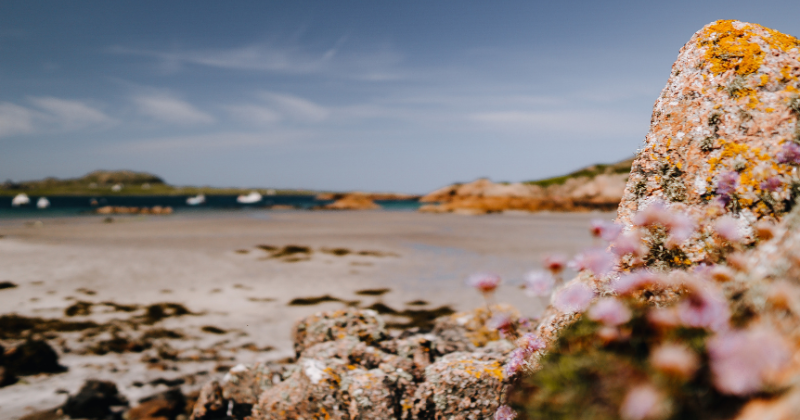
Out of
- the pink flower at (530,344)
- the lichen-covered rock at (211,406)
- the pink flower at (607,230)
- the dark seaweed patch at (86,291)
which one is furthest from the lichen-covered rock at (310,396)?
the dark seaweed patch at (86,291)

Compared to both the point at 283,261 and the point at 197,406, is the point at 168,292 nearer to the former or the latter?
the point at 283,261

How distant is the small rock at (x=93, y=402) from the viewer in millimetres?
5121

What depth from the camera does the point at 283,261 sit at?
1558 centimetres

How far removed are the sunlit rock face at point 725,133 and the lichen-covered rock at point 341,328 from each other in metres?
3.80

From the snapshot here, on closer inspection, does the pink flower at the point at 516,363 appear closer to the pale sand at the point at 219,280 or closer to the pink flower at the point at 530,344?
the pink flower at the point at 530,344

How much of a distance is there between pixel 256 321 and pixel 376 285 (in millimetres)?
4139

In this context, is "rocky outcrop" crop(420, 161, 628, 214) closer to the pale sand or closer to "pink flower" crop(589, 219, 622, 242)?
the pale sand

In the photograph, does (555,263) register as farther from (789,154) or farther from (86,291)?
(86,291)

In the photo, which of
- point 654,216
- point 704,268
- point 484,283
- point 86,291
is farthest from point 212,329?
point 704,268

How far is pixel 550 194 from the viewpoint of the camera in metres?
75.6

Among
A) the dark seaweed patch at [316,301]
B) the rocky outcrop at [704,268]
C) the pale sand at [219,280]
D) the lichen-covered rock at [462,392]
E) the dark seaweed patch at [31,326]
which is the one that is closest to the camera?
the rocky outcrop at [704,268]

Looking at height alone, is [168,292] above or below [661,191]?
below

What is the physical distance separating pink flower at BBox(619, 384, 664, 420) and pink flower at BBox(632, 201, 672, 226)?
1.66 metres

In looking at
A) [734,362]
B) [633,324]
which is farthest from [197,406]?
[734,362]
